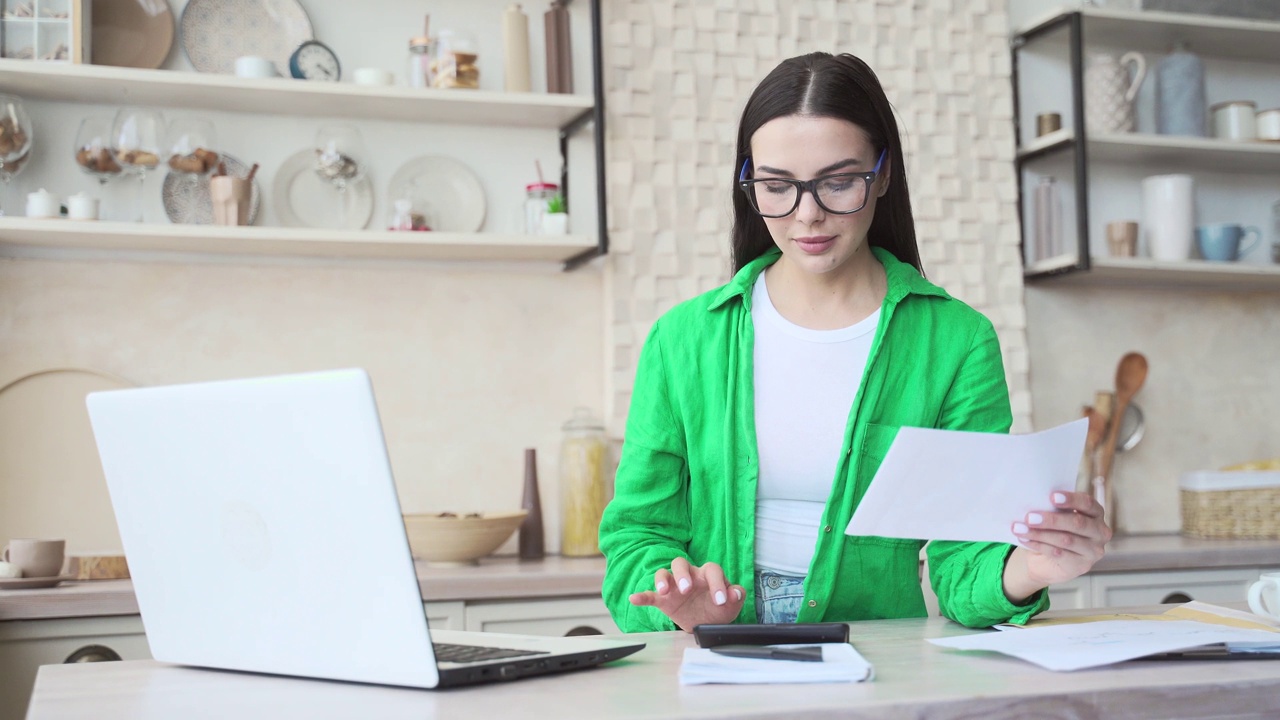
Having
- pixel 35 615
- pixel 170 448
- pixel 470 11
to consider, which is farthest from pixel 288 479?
pixel 470 11

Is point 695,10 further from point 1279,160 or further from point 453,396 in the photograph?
point 1279,160

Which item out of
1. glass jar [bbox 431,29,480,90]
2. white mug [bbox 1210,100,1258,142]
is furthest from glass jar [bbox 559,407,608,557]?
white mug [bbox 1210,100,1258,142]

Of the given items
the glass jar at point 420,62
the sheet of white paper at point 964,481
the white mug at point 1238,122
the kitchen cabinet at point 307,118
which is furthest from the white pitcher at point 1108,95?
the sheet of white paper at point 964,481

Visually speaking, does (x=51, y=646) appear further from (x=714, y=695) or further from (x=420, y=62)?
(x=714, y=695)

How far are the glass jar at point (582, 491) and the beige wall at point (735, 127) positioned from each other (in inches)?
4.7

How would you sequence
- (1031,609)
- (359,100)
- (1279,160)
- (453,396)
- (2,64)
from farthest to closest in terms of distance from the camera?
(1279,160) < (453,396) < (359,100) < (2,64) < (1031,609)

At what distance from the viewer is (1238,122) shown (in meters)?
3.07

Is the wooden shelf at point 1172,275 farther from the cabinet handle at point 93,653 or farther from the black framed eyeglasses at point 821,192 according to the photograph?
the cabinet handle at point 93,653

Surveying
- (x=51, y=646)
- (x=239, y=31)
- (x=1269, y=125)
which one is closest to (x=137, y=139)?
(x=239, y=31)

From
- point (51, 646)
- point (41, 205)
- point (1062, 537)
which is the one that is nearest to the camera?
point (1062, 537)

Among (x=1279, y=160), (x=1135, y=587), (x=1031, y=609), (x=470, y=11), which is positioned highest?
(x=470, y=11)

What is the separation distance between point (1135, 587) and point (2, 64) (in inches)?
104

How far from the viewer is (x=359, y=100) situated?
2.51 meters

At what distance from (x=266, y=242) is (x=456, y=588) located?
854 mm
